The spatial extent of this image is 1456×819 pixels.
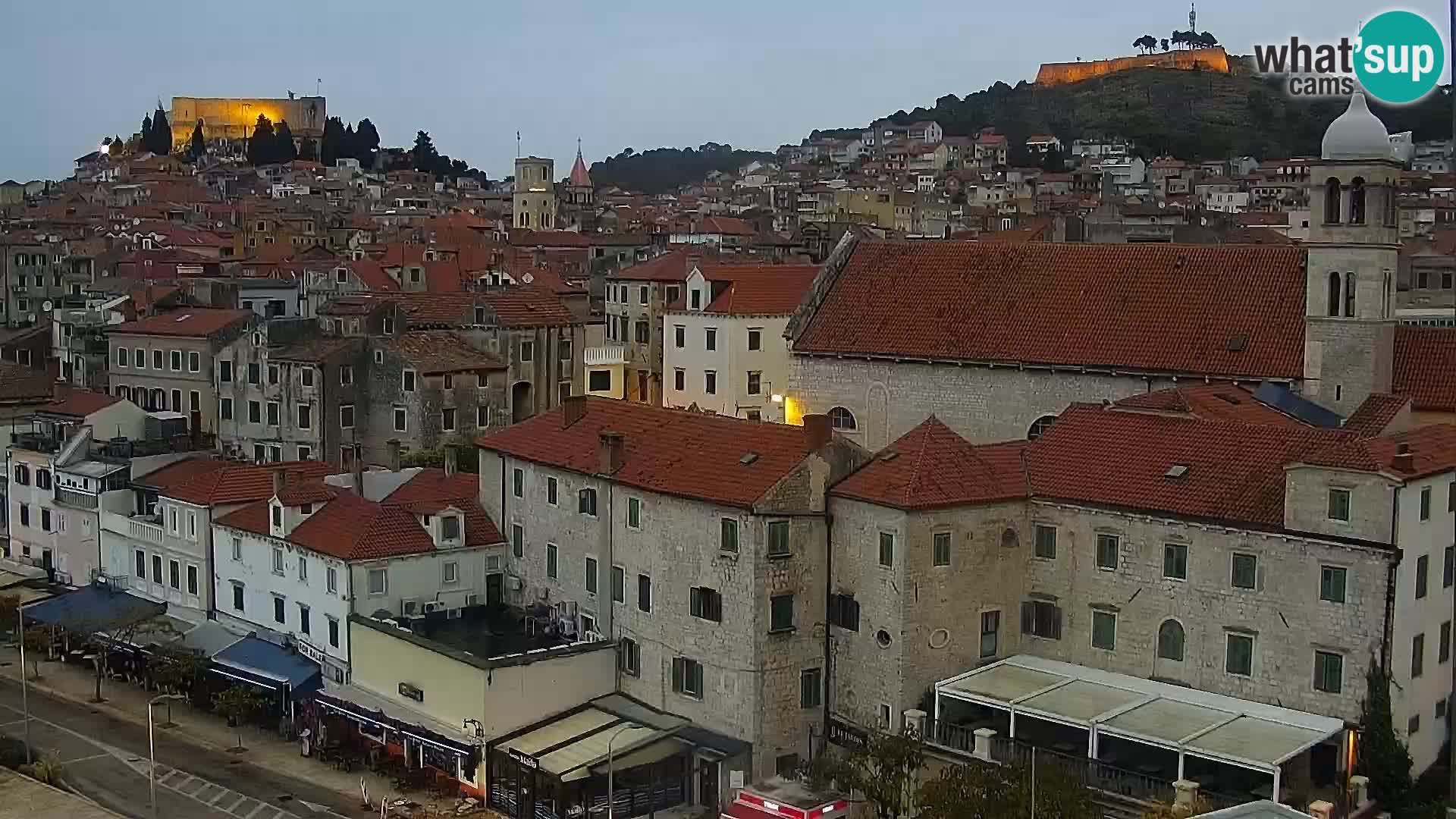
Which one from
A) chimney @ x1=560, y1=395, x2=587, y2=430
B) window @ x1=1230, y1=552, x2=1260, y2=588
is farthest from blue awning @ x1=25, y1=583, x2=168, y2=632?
window @ x1=1230, y1=552, x2=1260, y2=588

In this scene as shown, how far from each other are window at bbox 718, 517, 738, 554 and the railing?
24.4 metres

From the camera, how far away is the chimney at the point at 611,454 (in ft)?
162

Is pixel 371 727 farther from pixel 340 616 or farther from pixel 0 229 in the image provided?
pixel 0 229

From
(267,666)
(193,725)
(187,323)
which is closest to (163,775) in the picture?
(193,725)

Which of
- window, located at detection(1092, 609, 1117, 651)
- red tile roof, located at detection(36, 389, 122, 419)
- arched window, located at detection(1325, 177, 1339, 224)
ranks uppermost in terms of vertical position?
arched window, located at detection(1325, 177, 1339, 224)

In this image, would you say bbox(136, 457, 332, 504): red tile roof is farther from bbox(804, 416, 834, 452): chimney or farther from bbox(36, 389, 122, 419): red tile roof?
bbox(804, 416, 834, 452): chimney

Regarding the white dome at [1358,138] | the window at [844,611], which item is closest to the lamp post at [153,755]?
the window at [844,611]

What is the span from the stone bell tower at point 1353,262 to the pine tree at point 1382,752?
482 inches

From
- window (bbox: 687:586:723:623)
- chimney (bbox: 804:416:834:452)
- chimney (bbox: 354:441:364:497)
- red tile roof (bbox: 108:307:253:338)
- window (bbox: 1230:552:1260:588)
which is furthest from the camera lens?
red tile roof (bbox: 108:307:253:338)

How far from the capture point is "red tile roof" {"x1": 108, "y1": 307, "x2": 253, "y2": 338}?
77188mm

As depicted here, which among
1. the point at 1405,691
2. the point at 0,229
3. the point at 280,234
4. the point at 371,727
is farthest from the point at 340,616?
the point at 0,229

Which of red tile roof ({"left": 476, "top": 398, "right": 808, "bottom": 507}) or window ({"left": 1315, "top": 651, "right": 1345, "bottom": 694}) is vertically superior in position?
red tile roof ({"left": 476, "top": 398, "right": 808, "bottom": 507})

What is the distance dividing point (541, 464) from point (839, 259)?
1670 centimetres

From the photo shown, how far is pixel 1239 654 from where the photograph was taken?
41.0 meters
